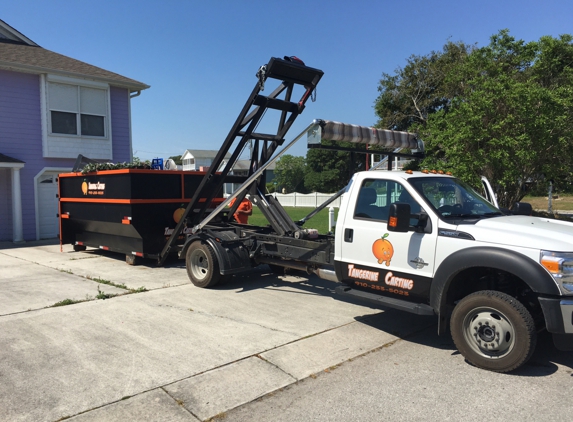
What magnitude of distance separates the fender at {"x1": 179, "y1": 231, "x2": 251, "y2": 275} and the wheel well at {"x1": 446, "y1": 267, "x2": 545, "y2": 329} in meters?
3.74

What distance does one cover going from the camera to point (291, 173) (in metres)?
72.6

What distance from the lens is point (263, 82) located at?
7.39 metres

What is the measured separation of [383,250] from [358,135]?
7.21 ft

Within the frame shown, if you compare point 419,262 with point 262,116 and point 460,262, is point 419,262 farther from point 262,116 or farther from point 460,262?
point 262,116

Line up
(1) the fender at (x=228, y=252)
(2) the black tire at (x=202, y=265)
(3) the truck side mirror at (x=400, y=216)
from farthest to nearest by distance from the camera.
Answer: (2) the black tire at (x=202, y=265)
(1) the fender at (x=228, y=252)
(3) the truck side mirror at (x=400, y=216)

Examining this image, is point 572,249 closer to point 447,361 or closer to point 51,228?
point 447,361

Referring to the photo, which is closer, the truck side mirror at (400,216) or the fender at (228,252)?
the truck side mirror at (400,216)

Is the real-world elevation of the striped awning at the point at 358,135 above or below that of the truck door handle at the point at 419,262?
above

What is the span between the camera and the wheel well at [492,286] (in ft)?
15.7

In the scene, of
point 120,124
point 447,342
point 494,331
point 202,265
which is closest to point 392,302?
point 447,342

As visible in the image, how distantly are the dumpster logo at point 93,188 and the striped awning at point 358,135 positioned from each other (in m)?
5.90

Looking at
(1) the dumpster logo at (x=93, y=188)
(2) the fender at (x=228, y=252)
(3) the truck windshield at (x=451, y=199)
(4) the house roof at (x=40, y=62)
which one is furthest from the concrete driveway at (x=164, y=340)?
(4) the house roof at (x=40, y=62)

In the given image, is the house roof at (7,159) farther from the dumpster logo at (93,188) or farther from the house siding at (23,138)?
the dumpster logo at (93,188)

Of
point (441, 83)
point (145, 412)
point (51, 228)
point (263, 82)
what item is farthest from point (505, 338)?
point (441, 83)
